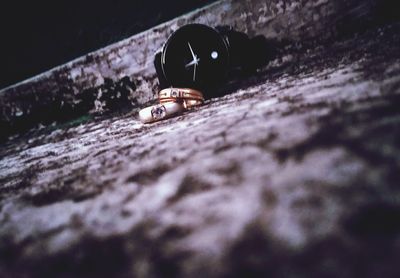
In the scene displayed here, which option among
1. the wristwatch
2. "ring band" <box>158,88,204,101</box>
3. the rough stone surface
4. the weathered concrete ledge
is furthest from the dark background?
the rough stone surface

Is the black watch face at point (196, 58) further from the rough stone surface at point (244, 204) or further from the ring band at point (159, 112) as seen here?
the rough stone surface at point (244, 204)

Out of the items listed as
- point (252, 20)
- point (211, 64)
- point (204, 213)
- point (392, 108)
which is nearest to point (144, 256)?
point (204, 213)

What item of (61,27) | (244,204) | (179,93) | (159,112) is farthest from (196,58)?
(61,27)

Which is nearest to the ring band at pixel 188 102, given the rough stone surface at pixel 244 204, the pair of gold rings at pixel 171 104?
the pair of gold rings at pixel 171 104

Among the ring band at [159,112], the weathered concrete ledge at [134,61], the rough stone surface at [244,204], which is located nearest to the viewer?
the rough stone surface at [244,204]

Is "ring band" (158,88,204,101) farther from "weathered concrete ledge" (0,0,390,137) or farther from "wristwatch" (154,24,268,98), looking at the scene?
"weathered concrete ledge" (0,0,390,137)

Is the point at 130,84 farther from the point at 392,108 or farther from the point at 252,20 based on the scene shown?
the point at 392,108

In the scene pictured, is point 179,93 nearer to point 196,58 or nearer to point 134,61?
point 196,58
